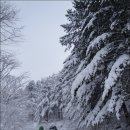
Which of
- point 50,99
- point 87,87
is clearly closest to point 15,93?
point 87,87

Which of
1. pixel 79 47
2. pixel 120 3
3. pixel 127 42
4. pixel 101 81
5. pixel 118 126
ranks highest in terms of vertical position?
pixel 120 3

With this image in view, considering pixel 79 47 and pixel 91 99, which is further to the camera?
pixel 79 47

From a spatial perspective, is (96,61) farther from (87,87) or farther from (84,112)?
(84,112)

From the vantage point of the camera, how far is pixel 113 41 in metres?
13.3

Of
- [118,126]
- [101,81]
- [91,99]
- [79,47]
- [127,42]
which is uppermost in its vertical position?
[79,47]

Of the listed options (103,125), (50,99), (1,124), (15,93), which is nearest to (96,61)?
(103,125)

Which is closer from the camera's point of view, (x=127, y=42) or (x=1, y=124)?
(x=127, y=42)

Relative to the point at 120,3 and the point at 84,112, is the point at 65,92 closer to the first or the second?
the point at 84,112

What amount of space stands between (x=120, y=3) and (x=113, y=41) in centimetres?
221

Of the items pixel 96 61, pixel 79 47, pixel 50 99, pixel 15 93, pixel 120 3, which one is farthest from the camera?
pixel 50 99

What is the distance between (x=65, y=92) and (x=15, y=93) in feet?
15.3

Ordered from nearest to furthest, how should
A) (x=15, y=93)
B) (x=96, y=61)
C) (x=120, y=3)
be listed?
1. (x=96, y=61)
2. (x=120, y=3)
3. (x=15, y=93)

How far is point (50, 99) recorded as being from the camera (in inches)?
1801

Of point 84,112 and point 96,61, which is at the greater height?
point 96,61
